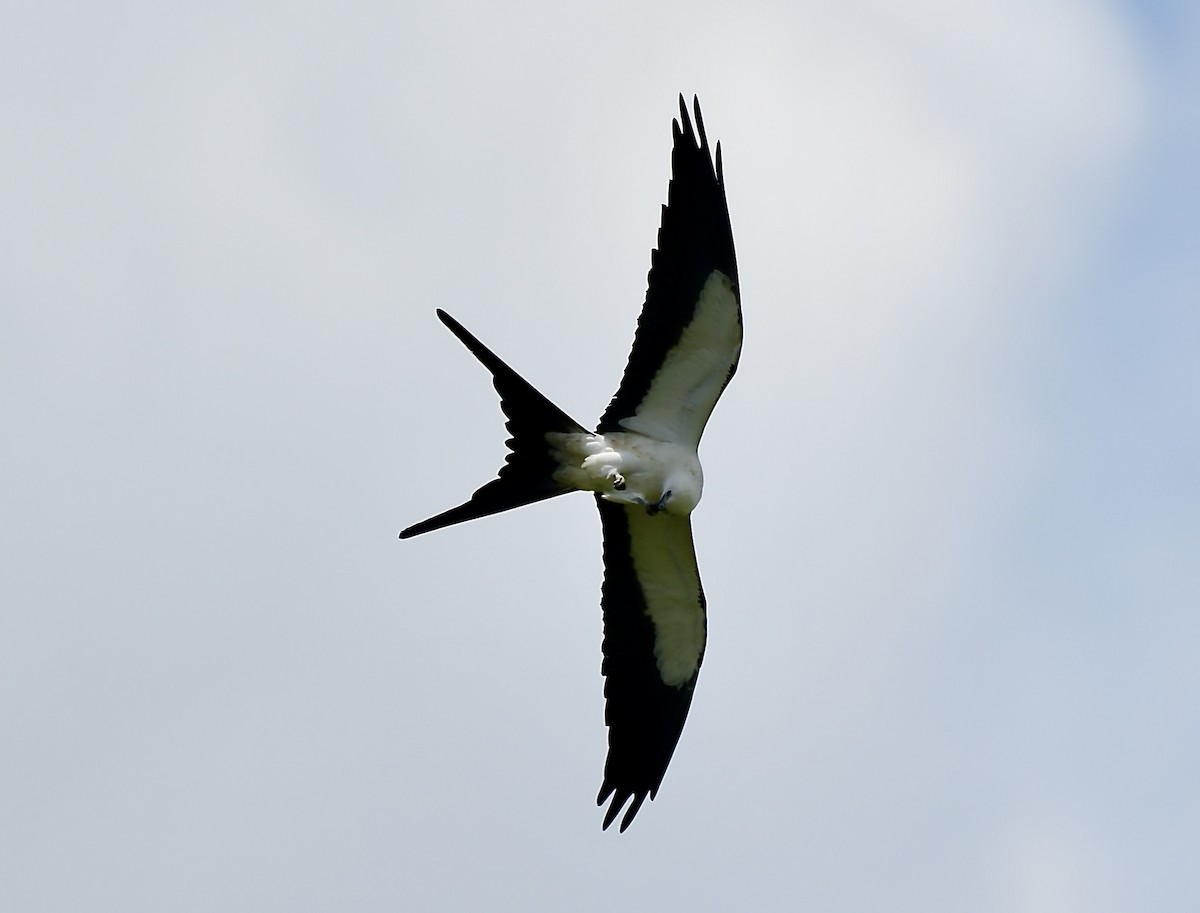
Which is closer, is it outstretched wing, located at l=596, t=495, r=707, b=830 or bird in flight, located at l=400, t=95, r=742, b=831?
bird in flight, located at l=400, t=95, r=742, b=831

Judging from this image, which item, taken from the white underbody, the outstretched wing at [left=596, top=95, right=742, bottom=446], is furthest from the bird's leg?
the outstretched wing at [left=596, top=95, right=742, bottom=446]

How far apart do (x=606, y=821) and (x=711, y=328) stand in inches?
133

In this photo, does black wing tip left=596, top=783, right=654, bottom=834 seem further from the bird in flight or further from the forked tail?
the forked tail

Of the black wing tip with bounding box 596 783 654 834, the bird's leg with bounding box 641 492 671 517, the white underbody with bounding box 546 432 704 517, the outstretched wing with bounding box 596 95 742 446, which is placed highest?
the outstretched wing with bounding box 596 95 742 446

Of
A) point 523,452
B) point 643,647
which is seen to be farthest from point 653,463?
point 643,647

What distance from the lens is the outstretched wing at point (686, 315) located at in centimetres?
1118

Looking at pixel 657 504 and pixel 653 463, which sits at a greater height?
pixel 653 463

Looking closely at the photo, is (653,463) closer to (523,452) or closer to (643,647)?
(523,452)

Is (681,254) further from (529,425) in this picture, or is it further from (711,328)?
(529,425)

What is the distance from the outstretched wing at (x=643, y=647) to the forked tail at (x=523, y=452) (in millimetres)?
734

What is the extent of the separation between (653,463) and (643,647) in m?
1.48

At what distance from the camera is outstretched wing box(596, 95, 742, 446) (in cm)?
1118

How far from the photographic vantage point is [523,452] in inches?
462

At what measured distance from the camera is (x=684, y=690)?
12.8m
